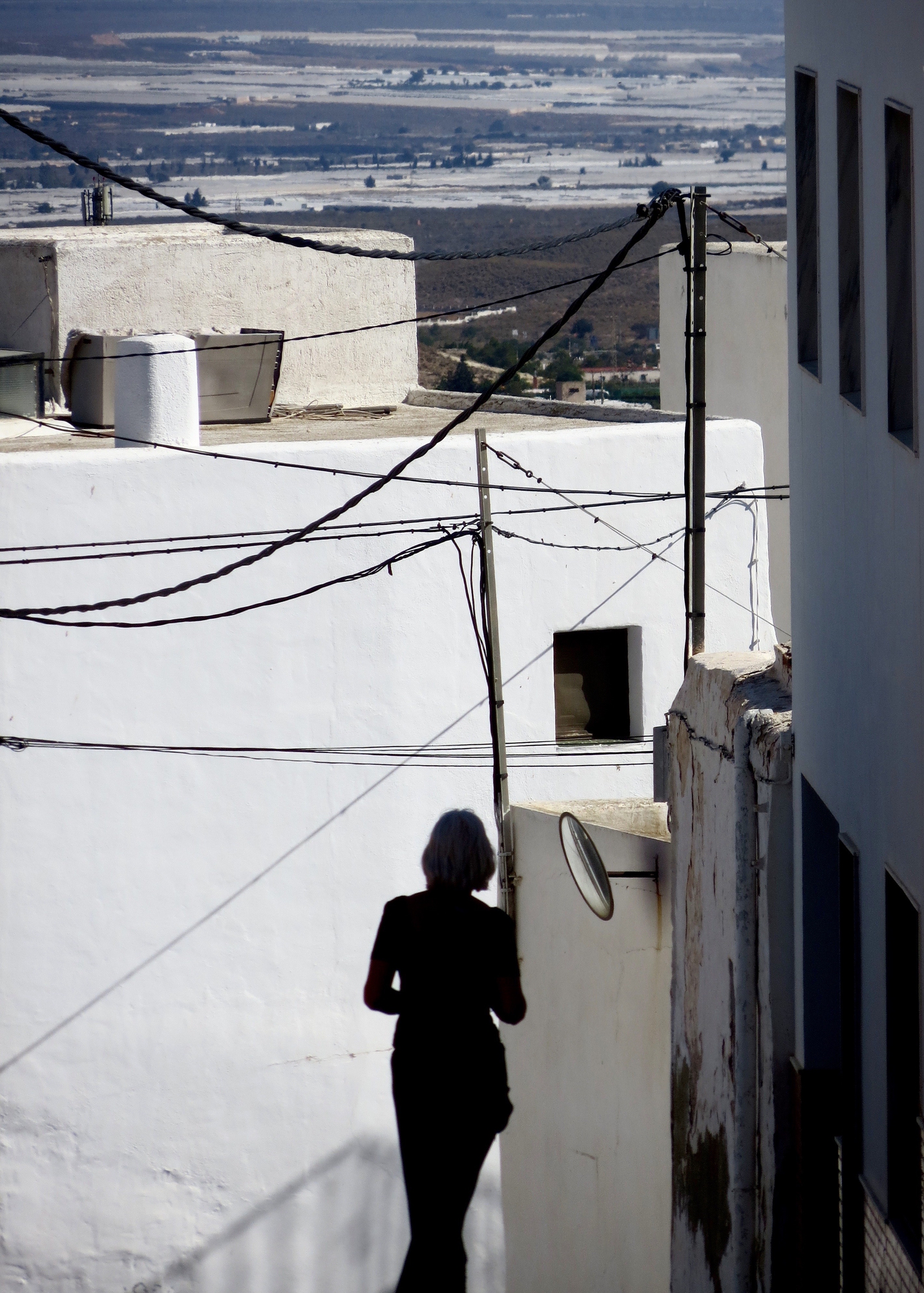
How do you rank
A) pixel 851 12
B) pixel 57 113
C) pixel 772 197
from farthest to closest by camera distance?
pixel 57 113 → pixel 772 197 → pixel 851 12

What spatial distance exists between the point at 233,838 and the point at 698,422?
5862 millimetres

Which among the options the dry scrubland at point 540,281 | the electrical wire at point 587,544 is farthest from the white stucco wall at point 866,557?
the dry scrubland at point 540,281

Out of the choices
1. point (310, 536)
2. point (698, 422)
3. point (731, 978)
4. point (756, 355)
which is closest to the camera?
point (731, 978)

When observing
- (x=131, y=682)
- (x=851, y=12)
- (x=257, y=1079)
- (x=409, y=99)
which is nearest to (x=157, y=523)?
(x=131, y=682)

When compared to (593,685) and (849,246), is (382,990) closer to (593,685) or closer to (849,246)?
(849,246)

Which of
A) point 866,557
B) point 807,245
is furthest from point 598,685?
point 866,557

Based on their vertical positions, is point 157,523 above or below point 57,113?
below

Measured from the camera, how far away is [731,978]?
6.74m

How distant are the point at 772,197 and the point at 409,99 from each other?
67.5 metres

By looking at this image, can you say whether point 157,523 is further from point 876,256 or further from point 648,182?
point 648,182

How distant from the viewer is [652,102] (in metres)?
170

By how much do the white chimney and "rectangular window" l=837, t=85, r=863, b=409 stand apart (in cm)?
915

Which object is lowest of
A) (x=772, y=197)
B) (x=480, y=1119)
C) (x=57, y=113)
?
(x=480, y=1119)

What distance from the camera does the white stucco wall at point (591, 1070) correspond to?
9.02 meters
